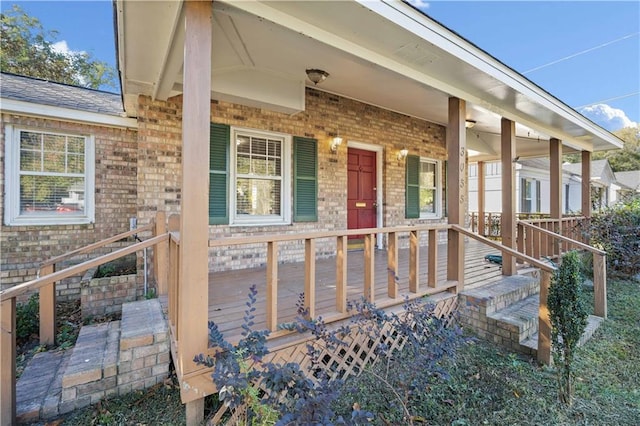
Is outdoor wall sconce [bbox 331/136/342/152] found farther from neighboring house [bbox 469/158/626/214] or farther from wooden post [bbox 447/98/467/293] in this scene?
neighboring house [bbox 469/158/626/214]

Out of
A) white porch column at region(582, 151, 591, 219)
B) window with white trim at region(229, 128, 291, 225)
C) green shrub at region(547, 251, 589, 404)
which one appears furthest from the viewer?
white porch column at region(582, 151, 591, 219)

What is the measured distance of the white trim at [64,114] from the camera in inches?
157

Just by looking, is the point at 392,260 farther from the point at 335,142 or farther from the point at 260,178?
the point at 335,142

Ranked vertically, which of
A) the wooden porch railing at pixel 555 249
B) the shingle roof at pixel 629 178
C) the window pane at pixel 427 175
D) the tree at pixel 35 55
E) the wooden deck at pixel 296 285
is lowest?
the wooden deck at pixel 296 285

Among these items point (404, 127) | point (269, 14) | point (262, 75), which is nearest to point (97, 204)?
point (262, 75)

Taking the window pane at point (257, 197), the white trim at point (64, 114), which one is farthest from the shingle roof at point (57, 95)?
the window pane at point (257, 197)

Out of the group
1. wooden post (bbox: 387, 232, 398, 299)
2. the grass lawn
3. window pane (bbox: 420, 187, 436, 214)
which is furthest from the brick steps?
window pane (bbox: 420, 187, 436, 214)

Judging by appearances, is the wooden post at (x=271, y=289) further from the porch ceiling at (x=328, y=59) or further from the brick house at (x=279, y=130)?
the porch ceiling at (x=328, y=59)

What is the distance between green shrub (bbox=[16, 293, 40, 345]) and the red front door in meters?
4.88

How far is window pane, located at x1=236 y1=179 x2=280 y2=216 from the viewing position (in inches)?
192

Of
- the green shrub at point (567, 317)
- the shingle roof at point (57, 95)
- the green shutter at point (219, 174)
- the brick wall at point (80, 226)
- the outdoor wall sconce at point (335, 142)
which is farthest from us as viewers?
the outdoor wall sconce at point (335, 142)

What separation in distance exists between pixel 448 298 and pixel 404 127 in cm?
447

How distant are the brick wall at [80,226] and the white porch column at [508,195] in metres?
5.93

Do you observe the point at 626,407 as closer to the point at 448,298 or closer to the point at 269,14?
the point at 448,298
